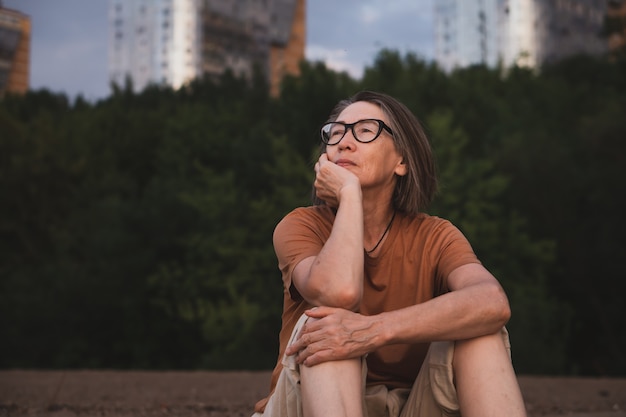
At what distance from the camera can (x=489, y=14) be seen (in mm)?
54281

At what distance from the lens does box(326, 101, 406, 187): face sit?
3699mm

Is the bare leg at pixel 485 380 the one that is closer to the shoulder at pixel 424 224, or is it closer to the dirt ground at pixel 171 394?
the shoulder at pixel 424 224

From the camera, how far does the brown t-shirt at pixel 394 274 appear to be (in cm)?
349

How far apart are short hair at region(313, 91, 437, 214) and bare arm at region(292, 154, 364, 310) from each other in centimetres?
29

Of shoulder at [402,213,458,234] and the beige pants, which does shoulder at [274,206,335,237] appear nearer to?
shoulder at [402,213,458,234]

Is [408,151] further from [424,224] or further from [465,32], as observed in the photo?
[465,32]

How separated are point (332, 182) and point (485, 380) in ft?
3.14

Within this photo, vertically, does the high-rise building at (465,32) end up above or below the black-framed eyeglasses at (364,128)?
above

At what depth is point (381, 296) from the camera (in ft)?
11.5

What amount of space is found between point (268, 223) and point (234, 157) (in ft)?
13.1

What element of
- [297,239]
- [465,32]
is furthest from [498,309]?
[465,32]

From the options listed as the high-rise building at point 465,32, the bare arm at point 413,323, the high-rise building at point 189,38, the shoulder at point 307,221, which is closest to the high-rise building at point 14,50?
the high-rise building at point 189,38

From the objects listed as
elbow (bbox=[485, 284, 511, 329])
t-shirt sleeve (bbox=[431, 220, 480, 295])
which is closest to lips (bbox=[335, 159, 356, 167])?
t-shirt sleeve (bbox=[431, 220, 480, 295])

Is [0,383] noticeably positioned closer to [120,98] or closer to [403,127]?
[403,127]
